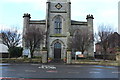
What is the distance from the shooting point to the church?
42.5 metres

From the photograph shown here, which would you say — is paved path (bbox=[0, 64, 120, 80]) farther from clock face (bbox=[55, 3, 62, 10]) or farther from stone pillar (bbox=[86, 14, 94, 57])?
clock face (bbox=[55, 3, 62, 10])

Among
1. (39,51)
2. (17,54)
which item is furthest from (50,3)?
(17,54)

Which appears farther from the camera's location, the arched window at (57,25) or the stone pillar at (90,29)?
the arched window at (57,25)

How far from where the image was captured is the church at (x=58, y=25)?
42469 millimetres

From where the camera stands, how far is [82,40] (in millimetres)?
40875

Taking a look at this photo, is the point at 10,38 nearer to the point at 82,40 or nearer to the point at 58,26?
the point at 58,26

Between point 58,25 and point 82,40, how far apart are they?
Result: 27.1 ft

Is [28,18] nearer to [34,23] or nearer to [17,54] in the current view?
[34,23]

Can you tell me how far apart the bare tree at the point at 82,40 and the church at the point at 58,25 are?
1440mm

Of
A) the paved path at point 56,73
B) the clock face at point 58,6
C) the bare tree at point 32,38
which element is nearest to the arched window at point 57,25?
the clock face at point 58,6

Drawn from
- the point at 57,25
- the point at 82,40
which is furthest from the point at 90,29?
the point at 57,25

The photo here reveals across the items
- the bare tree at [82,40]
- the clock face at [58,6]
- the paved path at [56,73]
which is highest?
the clock face at [58,6]

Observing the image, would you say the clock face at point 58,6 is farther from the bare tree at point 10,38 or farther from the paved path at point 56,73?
the paved path at point 56,73

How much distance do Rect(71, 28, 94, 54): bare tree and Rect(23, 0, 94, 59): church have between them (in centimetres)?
144
